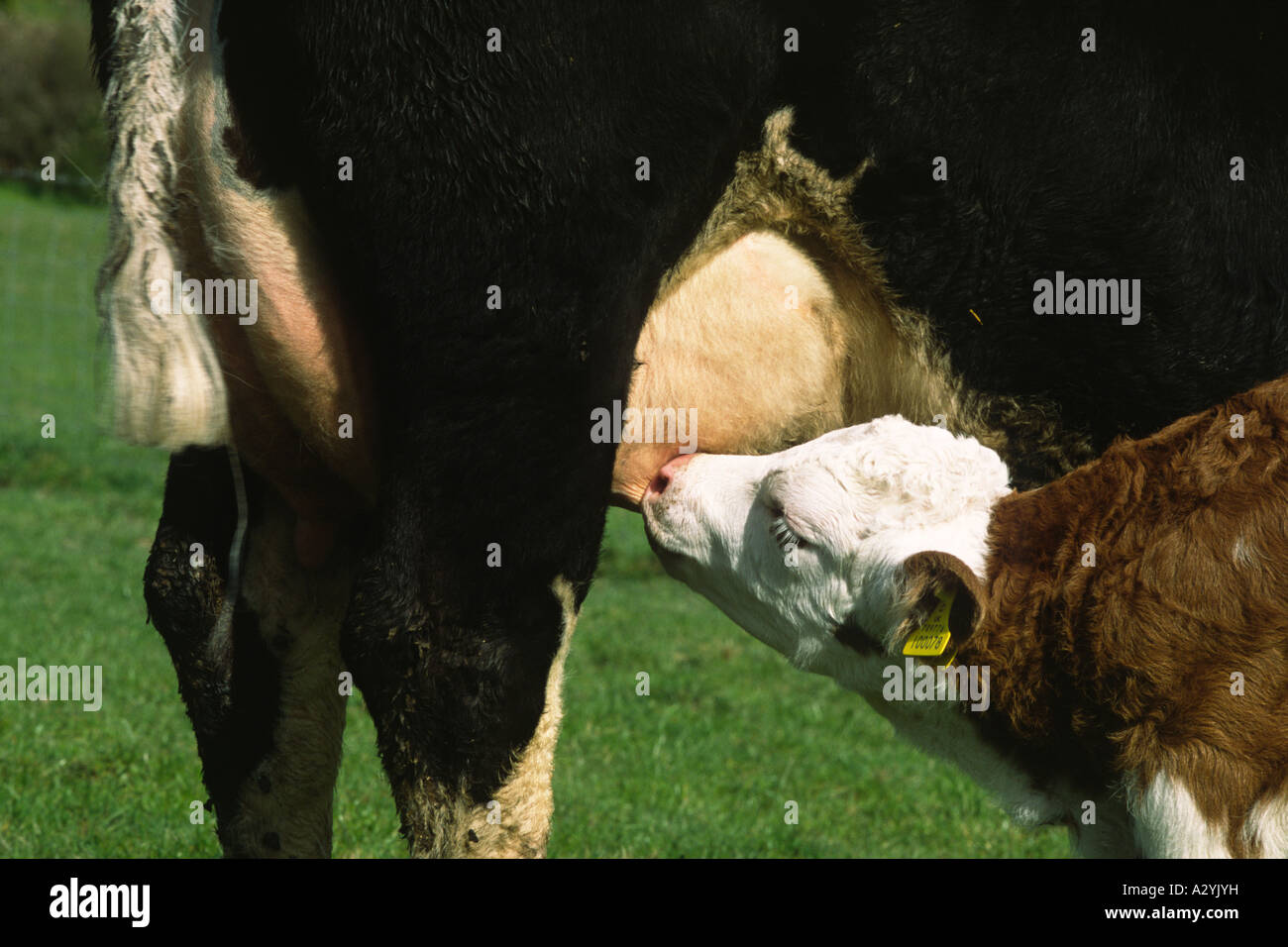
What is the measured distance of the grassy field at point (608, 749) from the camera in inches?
179

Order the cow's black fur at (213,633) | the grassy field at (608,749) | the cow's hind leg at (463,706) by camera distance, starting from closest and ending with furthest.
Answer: the cow's hind leg at (463,706)
the cow's black fur at (213,633)
the grassy field at (608,749)

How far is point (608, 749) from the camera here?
18.3ft

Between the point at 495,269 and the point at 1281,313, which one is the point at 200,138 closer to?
the point at 495,269

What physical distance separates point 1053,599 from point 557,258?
4.38ft

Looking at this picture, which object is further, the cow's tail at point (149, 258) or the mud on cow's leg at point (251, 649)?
the mud on cow's leg at point (251, 649)

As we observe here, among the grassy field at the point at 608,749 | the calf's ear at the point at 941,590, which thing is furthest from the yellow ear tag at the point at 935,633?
the grassy field at the point at 608,749

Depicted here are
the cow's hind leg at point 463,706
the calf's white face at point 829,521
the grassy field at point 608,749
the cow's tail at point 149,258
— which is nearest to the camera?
the cow's hind leg at point 463,706

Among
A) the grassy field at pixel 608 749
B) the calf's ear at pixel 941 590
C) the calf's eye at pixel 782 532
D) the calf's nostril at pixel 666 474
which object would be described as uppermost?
the calf's nostril at pixel 666 474

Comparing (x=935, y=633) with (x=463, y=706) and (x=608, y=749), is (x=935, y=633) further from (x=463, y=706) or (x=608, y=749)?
(x=608, y=749)

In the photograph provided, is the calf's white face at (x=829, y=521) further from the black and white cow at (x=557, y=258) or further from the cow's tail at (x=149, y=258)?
the cow's tail at (x=149, y=258)

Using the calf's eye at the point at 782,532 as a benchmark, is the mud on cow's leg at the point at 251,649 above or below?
below

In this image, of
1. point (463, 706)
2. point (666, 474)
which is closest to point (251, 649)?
point (463, 706)

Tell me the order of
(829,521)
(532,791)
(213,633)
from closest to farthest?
(532,791) < (829,521) < (213,633)

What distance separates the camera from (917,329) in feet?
10.4
